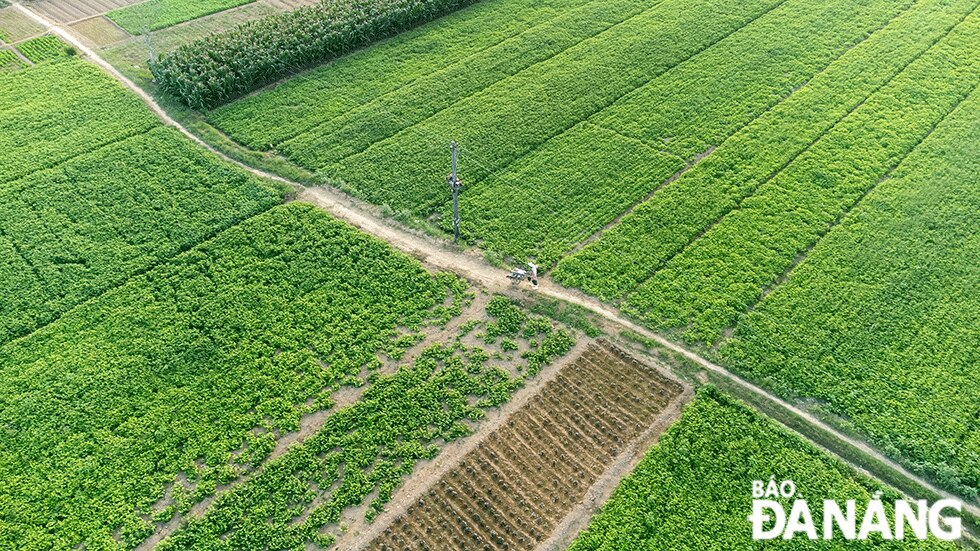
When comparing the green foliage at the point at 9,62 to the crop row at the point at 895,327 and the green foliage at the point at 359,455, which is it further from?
the crop row at the point at 895,327

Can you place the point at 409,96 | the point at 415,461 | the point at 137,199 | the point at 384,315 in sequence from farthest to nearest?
1. the point at 409,96
2. the point at 137,199
3. the point at 384,315
4. the point at 415,461

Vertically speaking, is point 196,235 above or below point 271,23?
below

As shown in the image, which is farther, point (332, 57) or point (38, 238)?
point (332, 57)

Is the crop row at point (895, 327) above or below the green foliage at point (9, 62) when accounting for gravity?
below

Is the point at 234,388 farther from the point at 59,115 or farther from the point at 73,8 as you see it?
the point at 73,8

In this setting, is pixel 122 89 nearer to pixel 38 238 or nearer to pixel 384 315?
pixel 38 238

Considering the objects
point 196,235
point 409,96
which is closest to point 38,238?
point 196,235

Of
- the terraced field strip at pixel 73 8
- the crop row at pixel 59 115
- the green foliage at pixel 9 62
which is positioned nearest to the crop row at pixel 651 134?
the crop row at pixel 59 115
